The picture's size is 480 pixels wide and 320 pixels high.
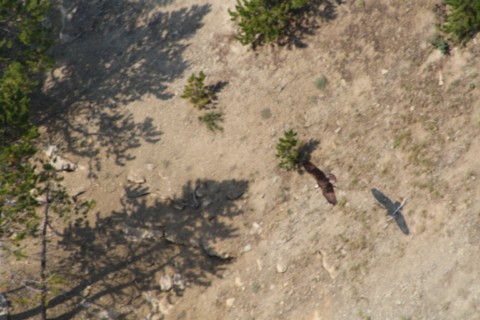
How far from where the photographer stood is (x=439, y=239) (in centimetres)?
1964

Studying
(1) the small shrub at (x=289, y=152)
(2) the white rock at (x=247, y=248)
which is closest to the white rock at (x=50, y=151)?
(2) the white rock at (x=247, y=248)

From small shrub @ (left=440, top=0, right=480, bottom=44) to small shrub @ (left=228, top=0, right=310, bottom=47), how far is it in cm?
643

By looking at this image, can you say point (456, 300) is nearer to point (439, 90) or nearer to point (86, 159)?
point (439, 90)

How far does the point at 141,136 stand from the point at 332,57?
1028 cm

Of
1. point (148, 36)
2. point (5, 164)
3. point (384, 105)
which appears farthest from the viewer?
point (148, 36)

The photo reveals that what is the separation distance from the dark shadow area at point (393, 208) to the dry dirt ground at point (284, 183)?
23 cm

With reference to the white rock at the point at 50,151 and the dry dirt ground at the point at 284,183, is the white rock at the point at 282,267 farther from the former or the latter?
the white rock at the point at 50,151

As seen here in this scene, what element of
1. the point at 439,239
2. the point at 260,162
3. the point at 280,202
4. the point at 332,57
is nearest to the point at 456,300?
the point at 439,239

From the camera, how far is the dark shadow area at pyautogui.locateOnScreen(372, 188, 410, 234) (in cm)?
2005

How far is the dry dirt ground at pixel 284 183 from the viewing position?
19750 mm

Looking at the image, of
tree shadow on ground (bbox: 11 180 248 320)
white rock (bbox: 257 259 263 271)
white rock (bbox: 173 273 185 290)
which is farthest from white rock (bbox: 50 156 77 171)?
white rock (bbox: 257 259 263 271)

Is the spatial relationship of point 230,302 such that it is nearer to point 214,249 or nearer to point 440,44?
point 214,249

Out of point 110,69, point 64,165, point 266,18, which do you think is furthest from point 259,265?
point 110,69

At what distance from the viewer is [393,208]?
2017 cm
